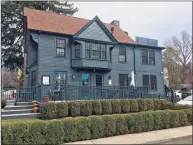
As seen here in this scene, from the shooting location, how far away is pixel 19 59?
85.8 ft

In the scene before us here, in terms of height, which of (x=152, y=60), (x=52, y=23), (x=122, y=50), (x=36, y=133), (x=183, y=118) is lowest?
(x=183, y=118)

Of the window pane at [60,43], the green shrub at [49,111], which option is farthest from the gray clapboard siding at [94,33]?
the green shrub at [49,111]

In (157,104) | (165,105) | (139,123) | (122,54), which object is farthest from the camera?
(122,54)

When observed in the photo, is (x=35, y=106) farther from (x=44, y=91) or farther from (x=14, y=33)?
(x=14, y=33)

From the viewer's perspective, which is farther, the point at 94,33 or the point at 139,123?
the point at 94,33

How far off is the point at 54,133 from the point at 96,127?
62.9 inches

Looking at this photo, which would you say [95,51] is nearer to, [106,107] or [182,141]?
[106,107]

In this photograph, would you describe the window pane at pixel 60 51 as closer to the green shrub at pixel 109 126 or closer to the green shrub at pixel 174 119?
the green shrub at pixel 109 126

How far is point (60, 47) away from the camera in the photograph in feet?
52.5

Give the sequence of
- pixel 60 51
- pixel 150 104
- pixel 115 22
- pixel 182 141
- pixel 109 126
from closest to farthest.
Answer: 1. pixel 182 141
2. pixel 109 126
3. pixel 150 104
4. pixel 60 51
5. pixel 115 22

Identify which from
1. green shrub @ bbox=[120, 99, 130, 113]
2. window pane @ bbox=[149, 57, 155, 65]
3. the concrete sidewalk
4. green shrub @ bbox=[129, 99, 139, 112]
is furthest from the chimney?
the concrete sidewalk

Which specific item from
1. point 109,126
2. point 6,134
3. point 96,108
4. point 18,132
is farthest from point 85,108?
point 6,134

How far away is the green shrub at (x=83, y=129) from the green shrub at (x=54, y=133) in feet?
2.09

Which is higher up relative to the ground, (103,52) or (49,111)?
(103,52)
